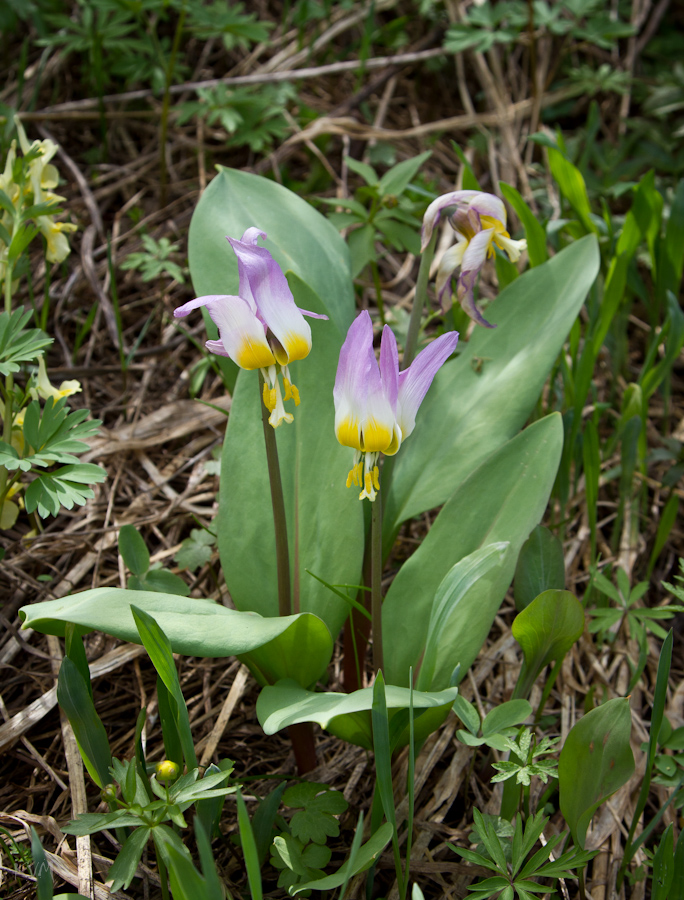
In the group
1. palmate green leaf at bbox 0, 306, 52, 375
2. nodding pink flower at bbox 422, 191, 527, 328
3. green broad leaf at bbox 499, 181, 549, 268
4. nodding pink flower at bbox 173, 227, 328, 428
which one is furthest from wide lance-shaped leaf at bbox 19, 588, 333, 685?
green broad leaf at bbox 499, 181, 549, 268

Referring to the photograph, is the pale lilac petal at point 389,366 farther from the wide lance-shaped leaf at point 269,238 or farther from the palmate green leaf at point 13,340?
the palmate green leaf at point 13,340

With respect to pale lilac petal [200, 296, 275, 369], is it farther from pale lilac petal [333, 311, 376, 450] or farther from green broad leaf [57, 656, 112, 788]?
green broad leaf [57, 656, 112, 788]

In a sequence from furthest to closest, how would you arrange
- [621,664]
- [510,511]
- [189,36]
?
[189,36], [621,664], [510,511]

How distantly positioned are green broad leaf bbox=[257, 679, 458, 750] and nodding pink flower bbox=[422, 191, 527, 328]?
2.62 ft

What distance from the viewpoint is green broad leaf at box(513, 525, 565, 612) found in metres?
1.58

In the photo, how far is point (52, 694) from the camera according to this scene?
1710mm

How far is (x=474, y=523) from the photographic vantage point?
1.58 meters

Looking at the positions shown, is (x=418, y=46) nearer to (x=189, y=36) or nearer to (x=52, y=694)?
(x=189, y=36)

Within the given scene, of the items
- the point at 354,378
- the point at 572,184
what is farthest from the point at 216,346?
the point at 572,184

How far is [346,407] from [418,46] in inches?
121

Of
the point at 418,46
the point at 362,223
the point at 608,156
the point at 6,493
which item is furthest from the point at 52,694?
the point at 418,46

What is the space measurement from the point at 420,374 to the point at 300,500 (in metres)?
0.54

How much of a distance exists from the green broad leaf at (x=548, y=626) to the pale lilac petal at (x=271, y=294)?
0.64 m

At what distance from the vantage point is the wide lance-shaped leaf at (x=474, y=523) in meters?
1.56
